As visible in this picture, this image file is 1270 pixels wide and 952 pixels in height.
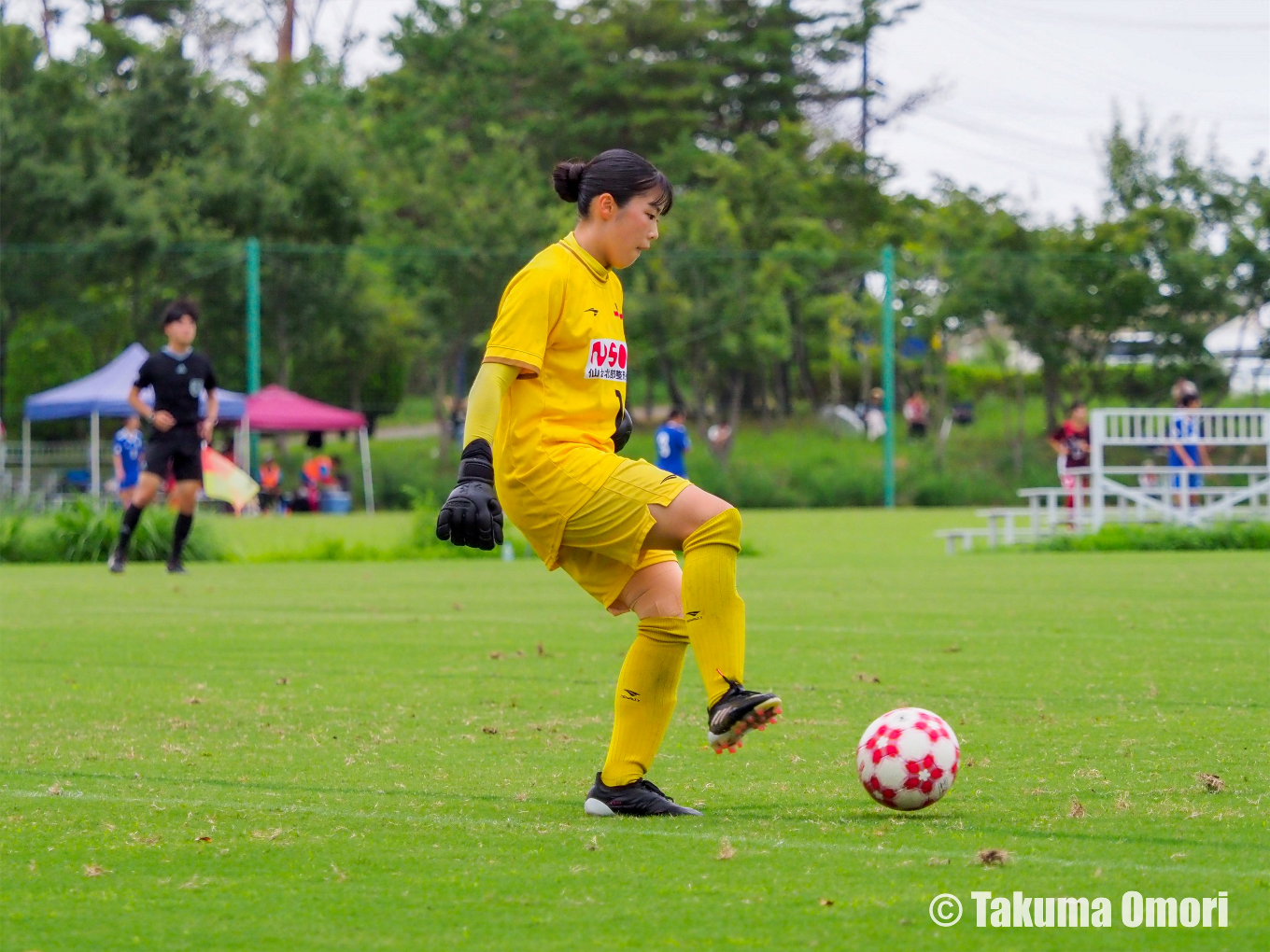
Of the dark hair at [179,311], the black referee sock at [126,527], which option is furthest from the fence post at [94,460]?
the dark hair at [179,311]

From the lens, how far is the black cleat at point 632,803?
424 cm

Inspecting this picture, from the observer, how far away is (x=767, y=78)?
45.4 m

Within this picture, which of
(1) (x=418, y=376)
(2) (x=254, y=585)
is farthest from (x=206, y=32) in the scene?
(2) (x=254, y=585)

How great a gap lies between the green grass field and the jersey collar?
1435mm

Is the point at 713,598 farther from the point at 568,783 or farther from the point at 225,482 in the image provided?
the point at 225,482

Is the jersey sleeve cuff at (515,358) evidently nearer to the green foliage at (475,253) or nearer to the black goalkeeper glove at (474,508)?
the black goalkeeper glove at (474,508)

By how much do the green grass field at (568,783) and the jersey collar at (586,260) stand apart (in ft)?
4.71

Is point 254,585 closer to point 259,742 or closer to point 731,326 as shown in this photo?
point 259,742

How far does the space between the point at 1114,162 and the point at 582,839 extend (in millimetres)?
34115

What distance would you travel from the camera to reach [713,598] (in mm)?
4090

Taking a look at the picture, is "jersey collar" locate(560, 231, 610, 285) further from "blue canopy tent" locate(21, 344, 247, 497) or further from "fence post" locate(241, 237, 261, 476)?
"fence post" locate(241, 237, 261, 476)

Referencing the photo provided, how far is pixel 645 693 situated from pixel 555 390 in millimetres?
843

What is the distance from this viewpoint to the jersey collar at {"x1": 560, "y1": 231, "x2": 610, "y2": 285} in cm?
438

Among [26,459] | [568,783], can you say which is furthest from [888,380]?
[568,783]
